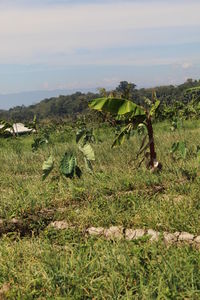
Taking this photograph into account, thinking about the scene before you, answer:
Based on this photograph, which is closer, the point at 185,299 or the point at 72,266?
the point at 185,299

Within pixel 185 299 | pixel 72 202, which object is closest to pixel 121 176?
pixel 72 202

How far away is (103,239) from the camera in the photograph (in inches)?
146

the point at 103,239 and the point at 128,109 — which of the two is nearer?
the point at 103,239

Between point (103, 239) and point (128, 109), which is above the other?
point (128, 109)

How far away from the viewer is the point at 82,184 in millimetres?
5289

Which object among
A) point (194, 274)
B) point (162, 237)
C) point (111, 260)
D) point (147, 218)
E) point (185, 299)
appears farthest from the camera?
point (147, 218)

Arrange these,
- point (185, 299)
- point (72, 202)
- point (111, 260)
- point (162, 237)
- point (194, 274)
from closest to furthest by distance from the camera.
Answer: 1. point (185, 299)
2. point (194, 274)
3. point (111, 260)
4. point (162, 237)
5. point (72, 202)

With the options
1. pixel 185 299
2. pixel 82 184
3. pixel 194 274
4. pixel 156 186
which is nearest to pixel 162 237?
pixel 194 274

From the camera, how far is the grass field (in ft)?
8.93

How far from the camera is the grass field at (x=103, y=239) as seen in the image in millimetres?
2721

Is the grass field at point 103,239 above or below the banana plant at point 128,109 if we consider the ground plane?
below

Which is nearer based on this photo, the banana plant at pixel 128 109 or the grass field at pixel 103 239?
the grass field at pixel 103 239

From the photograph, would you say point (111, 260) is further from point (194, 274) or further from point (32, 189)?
point (32, 189)

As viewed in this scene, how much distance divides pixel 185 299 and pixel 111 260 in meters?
0.65
